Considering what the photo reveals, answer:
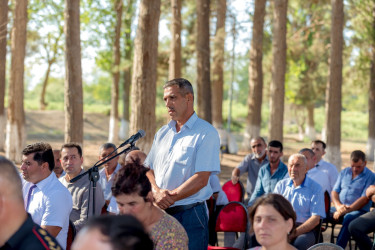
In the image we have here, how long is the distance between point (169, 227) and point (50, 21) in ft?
94.4

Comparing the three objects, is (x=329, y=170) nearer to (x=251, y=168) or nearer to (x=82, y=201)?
(x=251, y=168)

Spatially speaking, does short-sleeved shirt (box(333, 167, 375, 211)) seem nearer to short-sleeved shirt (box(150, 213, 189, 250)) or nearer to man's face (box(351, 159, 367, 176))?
man's face (box(351, 159, 367, 176))

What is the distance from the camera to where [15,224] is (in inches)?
97.6

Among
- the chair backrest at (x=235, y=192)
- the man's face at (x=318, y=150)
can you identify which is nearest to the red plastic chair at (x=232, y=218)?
the chair backrest at (x=235, y=192)

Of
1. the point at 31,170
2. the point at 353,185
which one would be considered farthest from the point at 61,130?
the point at 31,170

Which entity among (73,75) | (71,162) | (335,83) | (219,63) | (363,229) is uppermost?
(219,63)

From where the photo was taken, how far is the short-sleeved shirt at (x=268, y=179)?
790 centimetres

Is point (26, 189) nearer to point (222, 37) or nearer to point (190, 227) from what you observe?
point (190, 227)

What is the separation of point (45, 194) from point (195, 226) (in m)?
1.28

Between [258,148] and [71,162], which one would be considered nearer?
[71,162]

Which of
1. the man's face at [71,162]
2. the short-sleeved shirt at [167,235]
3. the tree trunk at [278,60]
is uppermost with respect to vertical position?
the tree trunk at [278,60]

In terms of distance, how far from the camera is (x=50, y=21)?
30422 millimetres

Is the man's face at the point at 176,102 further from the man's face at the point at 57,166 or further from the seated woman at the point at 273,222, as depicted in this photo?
the man's face at the point at 57,166

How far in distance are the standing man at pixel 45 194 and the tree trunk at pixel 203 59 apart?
14617mm
